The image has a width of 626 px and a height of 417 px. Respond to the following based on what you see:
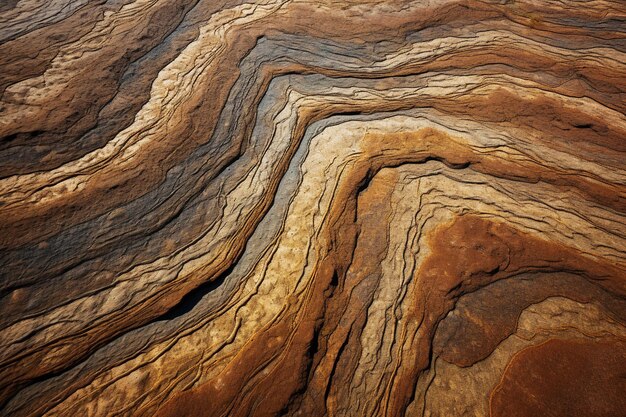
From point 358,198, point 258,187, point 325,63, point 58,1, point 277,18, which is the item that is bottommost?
point 358,198

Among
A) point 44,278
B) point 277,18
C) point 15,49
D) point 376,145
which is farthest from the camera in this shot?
point 277,18

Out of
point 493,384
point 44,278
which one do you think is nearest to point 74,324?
point 44,278

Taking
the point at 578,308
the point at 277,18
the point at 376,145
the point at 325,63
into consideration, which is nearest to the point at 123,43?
the point at 277,18

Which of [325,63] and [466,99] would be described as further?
[325,63]

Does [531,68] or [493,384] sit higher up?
[531,68]

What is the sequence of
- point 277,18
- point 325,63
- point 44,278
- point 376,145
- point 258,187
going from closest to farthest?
1. point 44,278
2. point 258,187
3. point 376,145
4. point 325,63
5. point 277,18

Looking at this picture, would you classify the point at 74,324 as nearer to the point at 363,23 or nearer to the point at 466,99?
the point at 466,99
